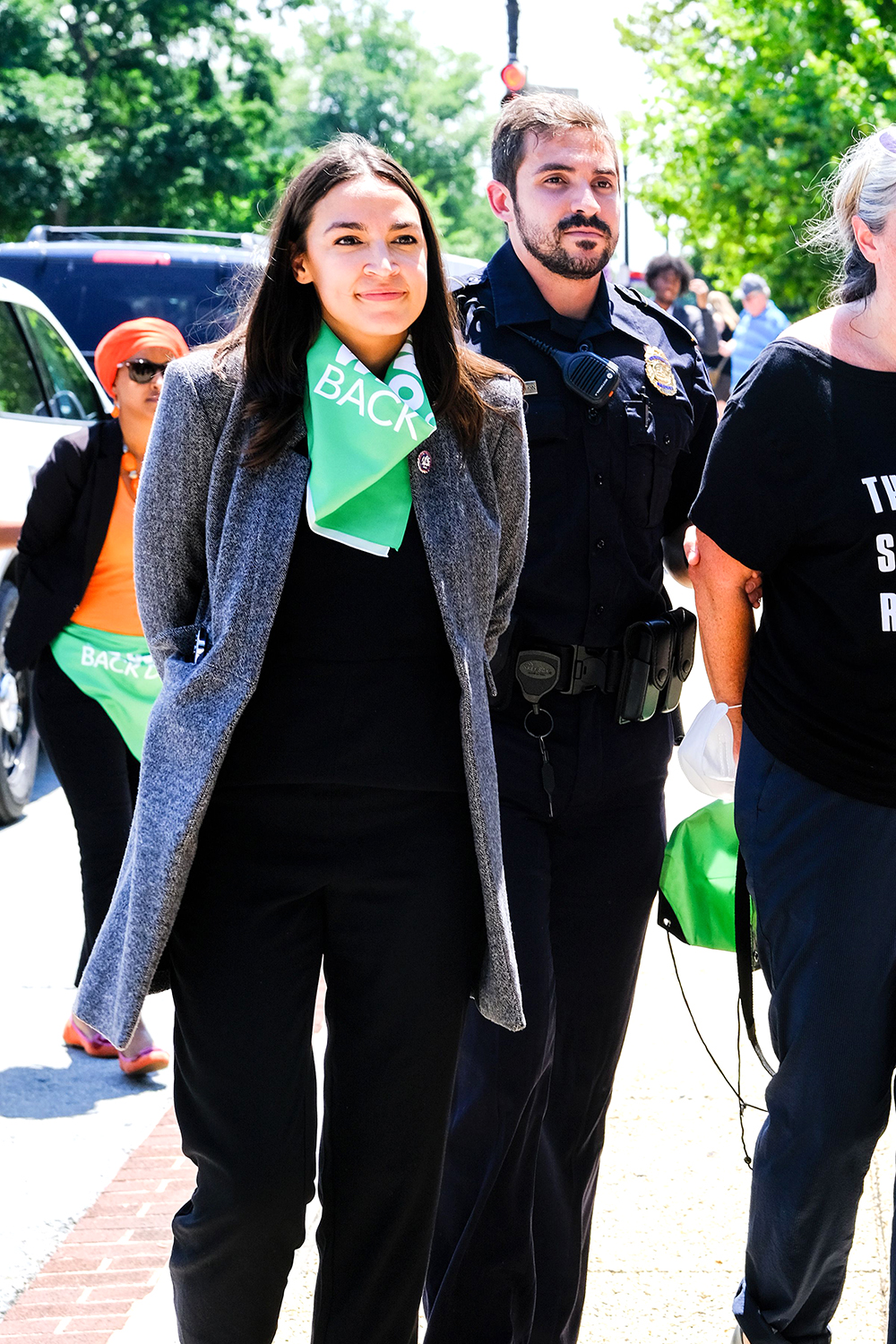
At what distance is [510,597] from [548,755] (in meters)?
0.34

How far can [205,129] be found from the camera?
27.7 m

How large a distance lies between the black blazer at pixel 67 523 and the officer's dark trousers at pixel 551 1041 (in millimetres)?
1919

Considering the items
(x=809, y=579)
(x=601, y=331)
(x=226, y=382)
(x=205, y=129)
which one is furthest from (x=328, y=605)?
(x=205, y=129)

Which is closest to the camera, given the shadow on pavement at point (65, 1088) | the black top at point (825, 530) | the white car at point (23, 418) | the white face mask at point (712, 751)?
the black top at point (825, 530)

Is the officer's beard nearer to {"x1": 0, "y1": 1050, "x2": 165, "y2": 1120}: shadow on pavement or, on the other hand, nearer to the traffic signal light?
{"x1": 0, "y1": 1050, "x2": 165, "y2": 1120}: shadow on pavement

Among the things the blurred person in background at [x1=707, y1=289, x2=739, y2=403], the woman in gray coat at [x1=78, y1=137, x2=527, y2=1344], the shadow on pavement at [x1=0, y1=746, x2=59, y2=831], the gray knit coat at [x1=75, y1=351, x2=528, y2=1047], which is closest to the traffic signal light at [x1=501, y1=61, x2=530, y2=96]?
the blurred person in background at [x1=707, y1=289, x2=739, y2=403]

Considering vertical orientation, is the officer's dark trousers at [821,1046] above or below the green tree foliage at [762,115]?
below

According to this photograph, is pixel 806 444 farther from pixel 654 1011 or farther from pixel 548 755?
pixel 654 1011

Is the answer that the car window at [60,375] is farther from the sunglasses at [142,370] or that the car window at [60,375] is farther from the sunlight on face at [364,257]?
the sunlight on face at [364,257]

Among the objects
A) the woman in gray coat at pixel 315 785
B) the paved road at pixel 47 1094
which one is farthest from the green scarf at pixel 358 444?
the paved road at pixel 47 1094

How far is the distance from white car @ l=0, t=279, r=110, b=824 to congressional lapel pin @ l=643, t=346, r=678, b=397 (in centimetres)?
411

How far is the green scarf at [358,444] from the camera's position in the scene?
2.43 metres

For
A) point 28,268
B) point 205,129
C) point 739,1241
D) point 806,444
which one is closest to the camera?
point 806,444

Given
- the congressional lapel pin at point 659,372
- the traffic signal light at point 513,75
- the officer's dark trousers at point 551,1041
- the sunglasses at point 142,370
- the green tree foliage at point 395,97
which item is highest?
the green tree foliage at point 395,97
